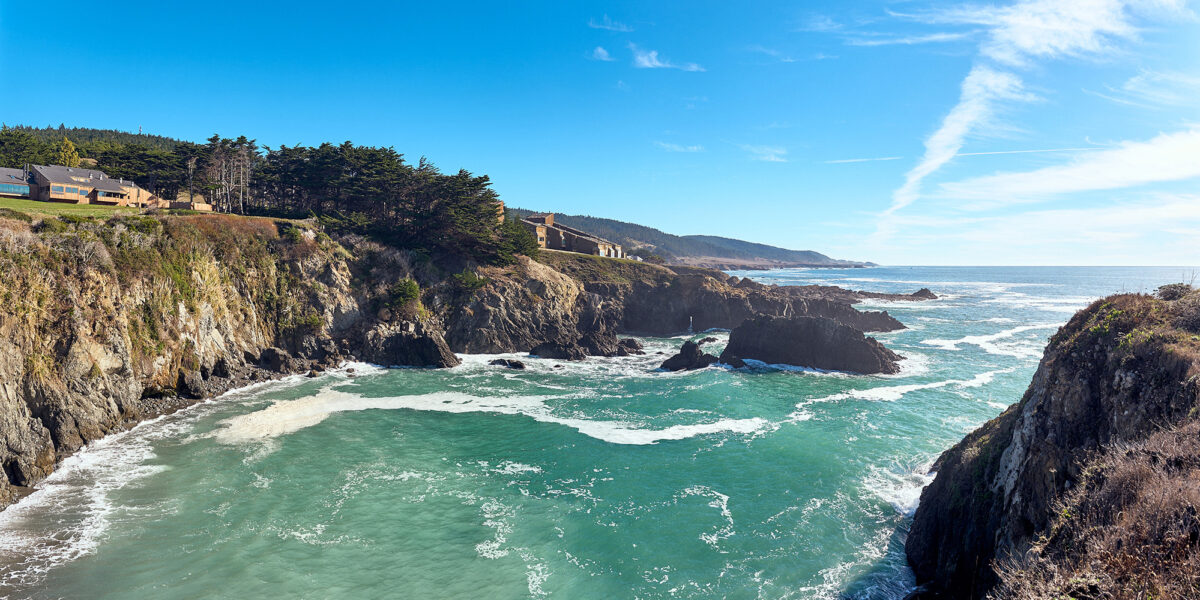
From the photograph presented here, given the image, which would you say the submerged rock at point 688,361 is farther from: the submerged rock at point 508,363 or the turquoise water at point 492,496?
the submerged rock at point 508,363

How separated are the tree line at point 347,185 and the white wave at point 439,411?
90.9ft

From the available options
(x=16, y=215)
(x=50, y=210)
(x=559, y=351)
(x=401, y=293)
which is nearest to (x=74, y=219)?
(x=16, y=215)

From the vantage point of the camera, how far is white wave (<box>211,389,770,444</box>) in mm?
31683

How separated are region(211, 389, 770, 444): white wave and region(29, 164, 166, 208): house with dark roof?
4265cm

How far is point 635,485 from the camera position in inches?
1024

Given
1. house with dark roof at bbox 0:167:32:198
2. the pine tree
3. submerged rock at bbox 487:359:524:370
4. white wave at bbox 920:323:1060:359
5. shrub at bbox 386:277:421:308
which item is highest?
→ the pine tree

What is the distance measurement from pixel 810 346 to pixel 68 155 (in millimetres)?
101081

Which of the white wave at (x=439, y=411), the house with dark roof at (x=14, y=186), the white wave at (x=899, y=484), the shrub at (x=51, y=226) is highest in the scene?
the house with dark roof at (x=14, y=186)

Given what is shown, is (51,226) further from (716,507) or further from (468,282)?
(716,507)

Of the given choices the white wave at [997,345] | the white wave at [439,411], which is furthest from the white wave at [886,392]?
the white wave at [997,345]

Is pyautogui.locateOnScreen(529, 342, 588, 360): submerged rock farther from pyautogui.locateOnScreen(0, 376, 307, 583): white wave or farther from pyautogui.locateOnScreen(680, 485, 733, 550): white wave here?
pyautogui.locateOnScreen(0, 376, 307, 583): white wave

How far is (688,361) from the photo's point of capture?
5200cm

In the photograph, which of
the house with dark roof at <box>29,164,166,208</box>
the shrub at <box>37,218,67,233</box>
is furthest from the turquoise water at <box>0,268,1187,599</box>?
the house with dark roof at <box>29,164,166,208</box>

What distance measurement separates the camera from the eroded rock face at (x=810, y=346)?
51.1 m
